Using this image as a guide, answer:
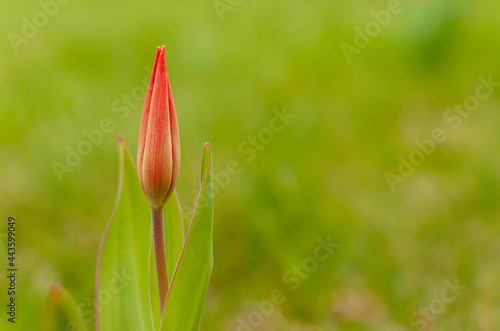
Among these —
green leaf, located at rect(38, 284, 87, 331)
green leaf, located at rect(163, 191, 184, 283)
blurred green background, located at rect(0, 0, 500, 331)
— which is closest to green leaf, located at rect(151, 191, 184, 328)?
green leaf, located at rect(163, 191, 184, 283)

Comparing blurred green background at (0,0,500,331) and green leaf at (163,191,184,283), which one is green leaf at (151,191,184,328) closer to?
green leaf at (163,191,184,283)

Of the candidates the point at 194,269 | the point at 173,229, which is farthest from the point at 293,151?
the point at 194,269

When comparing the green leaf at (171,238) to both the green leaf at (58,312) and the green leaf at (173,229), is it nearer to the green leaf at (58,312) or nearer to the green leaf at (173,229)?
the green leaf at (173,229)

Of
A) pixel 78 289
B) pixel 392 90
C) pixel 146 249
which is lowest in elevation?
pixel 78 289

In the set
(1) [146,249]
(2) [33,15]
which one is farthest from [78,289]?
(2) [33,15]

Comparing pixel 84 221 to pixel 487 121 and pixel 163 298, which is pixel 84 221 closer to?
pixel 163 298
